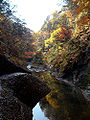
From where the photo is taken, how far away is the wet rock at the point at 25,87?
11.9ft

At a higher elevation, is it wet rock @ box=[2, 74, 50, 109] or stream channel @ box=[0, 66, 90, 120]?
wet rock @ box=[2, 74, 50, 109]

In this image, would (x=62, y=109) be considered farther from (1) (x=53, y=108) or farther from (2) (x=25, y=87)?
(2) (x=25, y=87)

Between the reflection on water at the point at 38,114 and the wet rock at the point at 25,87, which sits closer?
the wet rock at the point at 25,87

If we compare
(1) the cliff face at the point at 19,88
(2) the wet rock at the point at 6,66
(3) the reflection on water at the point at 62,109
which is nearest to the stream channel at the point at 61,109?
→ (3) the reflection on water at the point at 62,109

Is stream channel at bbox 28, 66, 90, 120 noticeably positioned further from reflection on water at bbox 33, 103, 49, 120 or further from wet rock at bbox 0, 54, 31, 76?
wet rock at bbox 0, 54, 31, 76

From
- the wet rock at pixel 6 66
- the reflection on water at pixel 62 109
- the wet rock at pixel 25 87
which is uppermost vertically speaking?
the wet rock at pixel 6 66

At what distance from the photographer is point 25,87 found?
12.8 feet

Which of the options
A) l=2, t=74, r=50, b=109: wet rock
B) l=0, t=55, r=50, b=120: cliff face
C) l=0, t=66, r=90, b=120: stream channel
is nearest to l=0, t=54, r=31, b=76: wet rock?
l=0, t=55, r=50, b=120: cliff face

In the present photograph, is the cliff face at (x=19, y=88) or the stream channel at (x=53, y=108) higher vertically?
the cliff face at (x=19, y=88)

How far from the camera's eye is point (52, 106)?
4.45m

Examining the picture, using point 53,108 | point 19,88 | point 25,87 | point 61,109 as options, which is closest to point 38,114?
point 53,108

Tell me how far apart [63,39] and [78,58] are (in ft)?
30.0

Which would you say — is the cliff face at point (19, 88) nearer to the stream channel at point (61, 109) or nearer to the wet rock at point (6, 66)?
the wet rock at point (6, 66)

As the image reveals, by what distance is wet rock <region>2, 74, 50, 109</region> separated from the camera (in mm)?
3619
